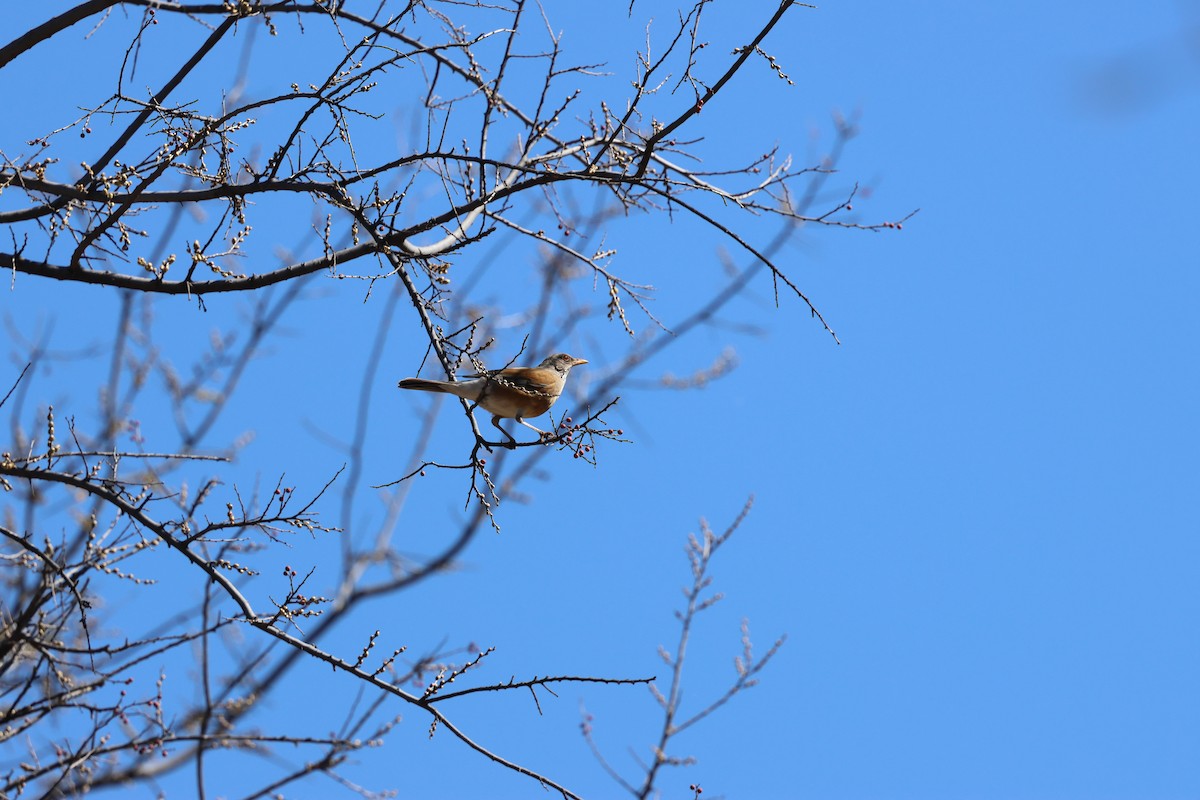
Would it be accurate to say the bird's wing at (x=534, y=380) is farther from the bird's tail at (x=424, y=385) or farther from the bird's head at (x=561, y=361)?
the bird's head at (x=561, y=361)

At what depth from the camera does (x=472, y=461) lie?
14.6ft

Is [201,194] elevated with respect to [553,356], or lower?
lower

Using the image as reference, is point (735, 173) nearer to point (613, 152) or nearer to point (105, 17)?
point (613, 152)

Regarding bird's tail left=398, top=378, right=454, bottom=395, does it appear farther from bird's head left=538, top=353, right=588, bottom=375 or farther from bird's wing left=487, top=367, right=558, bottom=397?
bird's head left=538, top=353, right=588, bottom=375

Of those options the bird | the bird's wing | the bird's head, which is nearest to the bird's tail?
the bird

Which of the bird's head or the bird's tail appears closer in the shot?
the bird's tail

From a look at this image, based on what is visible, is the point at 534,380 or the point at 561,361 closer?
the point at 534,380

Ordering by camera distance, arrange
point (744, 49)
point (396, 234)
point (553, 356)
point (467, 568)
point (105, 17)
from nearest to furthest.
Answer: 1. point (744, 49)
2. point (396, 234)
3. point (105, 17)
4. point (553, 356)
5. point (467, 568)

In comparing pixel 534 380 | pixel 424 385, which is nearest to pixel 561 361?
pixel 534 380

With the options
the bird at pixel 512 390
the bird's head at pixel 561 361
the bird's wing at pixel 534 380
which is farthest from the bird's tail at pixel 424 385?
the bird's head at pixel 561 361

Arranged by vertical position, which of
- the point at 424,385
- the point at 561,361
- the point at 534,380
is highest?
the point at 561,361

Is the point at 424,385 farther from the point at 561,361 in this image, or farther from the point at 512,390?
the point at 561,361

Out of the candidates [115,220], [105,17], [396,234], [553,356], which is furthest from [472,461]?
[553,356]

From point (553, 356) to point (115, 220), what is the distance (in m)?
3.64
